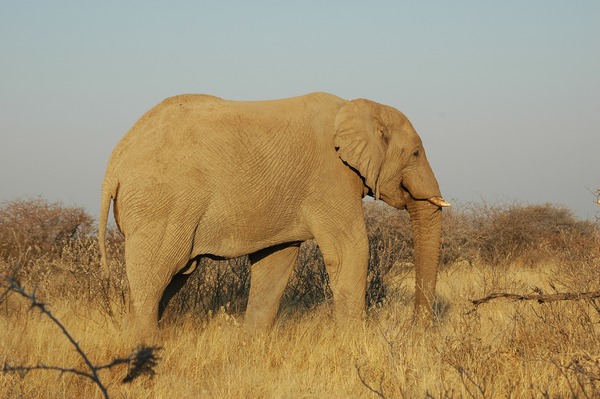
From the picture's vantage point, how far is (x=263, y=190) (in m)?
7.16

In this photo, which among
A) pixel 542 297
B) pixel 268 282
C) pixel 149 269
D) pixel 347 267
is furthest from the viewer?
pixel 268 282

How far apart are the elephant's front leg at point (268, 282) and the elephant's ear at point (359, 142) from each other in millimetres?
1077

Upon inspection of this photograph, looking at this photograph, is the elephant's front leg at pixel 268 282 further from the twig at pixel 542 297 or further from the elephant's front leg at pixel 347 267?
the twig at pixel 542 297

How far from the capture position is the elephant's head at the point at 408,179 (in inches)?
310

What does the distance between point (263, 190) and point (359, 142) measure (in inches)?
40.4

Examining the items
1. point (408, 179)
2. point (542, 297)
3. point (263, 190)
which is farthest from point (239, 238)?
point (542, 297)

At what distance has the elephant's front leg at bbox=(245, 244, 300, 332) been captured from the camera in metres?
7.98

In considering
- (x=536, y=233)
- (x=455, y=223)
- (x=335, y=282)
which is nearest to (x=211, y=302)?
(x=335, y=282)

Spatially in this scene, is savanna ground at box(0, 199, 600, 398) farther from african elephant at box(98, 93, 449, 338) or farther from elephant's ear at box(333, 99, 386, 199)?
elephant's ear at box(333, 99, 386, 199)

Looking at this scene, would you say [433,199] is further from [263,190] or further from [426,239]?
[263,190]

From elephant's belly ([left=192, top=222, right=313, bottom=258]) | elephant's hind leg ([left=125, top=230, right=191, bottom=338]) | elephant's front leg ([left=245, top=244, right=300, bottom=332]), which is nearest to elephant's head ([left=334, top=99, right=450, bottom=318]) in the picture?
elephant's belly ([left=192, top=222, right=313, bottom=258])

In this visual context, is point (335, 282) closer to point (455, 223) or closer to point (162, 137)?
point (162, 137)

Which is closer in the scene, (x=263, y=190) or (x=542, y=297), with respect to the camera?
(x=542, y=297)

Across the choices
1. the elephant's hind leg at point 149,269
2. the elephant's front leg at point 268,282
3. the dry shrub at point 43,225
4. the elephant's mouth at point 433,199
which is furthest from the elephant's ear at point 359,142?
the dry shrub at point 43,225
